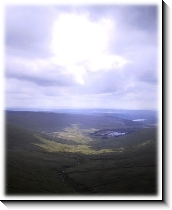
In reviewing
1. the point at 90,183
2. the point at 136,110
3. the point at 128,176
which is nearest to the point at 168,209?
the point at 128,176

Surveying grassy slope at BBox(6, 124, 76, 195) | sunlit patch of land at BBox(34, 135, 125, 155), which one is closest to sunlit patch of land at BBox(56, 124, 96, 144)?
sunlit patch of land at BBox(34, 135, 125, 155)

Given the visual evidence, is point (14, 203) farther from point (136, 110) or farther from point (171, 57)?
point (171, 57)

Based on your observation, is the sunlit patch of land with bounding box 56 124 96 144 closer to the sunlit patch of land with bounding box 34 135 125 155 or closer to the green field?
the green field

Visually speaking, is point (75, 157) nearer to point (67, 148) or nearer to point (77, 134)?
point (67, 148)

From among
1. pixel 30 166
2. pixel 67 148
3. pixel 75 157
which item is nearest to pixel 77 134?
pixel 67 148

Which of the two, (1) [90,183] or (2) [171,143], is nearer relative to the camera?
(2) [171,143]

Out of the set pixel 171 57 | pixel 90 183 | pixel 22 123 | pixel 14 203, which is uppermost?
pixel 171 57

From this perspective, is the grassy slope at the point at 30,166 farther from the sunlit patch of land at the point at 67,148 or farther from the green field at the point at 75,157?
the sunlit patch of land at the point at 67,148

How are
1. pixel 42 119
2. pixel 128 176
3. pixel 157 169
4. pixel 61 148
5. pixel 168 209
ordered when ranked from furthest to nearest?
pixel 42 119 → pixel 61 148 → pixel 128 176 → pixel 157 169 → pixel 168 209
